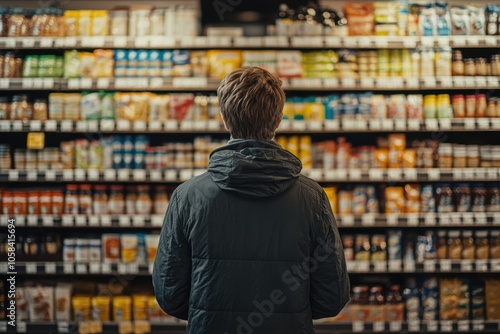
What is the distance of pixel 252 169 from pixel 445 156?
3.43 metres

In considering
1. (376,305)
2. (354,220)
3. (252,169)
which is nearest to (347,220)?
(354,220)

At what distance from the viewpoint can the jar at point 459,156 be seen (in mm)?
4949

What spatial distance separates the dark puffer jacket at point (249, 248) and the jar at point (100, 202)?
3.11 meters

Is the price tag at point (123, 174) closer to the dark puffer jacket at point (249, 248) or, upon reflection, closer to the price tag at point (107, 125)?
the price tag at point (107, 125)

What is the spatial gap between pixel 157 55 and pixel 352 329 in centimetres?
256

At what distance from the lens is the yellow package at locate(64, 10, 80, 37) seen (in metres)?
4.96

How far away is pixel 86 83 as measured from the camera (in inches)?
193

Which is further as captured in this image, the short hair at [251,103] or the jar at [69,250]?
the jar at [69,250]

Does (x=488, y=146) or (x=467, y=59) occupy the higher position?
(x=467, y=59)

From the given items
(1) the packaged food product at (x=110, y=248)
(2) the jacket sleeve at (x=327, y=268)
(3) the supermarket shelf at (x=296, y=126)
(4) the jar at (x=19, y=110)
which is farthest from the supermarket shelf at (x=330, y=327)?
(2) the jacket sleeve at (x=327, y=268)

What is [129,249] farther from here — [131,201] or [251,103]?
[251,103]

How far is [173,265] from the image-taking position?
1896 mm

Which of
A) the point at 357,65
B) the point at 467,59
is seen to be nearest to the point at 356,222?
the point at 357,65

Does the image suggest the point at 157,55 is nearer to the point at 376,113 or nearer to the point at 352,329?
the point at 376,113
